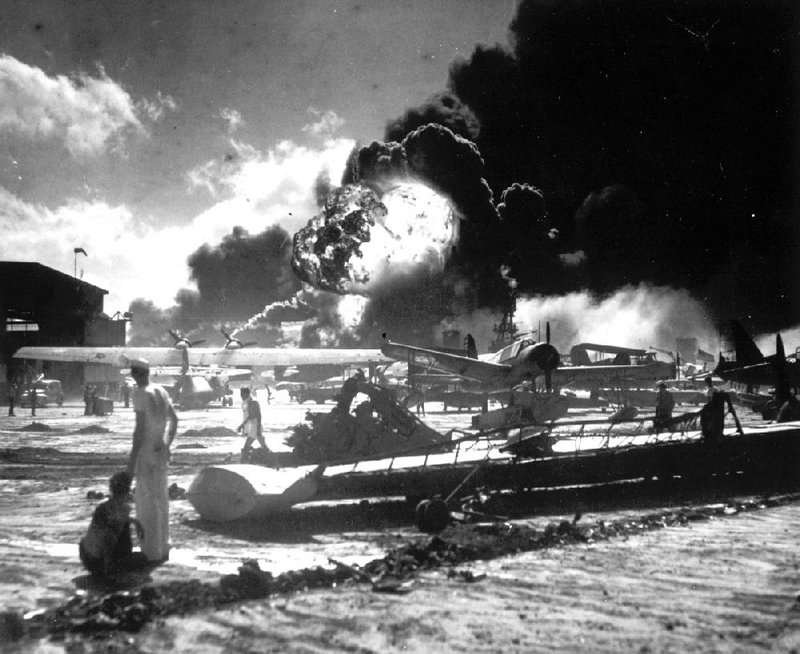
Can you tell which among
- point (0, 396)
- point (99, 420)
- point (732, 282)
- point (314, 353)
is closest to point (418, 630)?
point (99, 420)

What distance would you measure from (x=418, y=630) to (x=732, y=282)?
52.7 metres

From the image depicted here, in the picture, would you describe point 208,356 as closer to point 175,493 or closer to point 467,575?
→ point 175,493

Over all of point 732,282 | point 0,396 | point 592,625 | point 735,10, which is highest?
point 735,10

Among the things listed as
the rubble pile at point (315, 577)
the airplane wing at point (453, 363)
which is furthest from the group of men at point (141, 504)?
the airplane wing at point (453, 363)

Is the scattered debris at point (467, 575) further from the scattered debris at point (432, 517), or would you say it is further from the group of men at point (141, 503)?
the group of men at point (141, 503)

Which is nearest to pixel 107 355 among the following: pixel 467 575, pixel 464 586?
pixel 467 575

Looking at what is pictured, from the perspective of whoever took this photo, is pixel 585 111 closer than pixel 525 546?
No

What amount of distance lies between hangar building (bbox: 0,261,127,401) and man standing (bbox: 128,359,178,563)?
41098mm

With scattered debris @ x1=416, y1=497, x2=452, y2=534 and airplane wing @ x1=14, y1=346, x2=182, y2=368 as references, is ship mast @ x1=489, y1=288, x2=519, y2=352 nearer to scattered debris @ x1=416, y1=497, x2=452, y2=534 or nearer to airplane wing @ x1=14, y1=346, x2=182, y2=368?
airplane wing @ x1=14, y1=346, x2=182, y2=368

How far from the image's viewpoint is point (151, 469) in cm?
653

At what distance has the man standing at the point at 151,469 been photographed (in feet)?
21.1

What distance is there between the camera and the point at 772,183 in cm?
4938

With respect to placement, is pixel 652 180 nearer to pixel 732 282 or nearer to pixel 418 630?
pixel 732 282

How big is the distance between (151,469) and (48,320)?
5159cm
